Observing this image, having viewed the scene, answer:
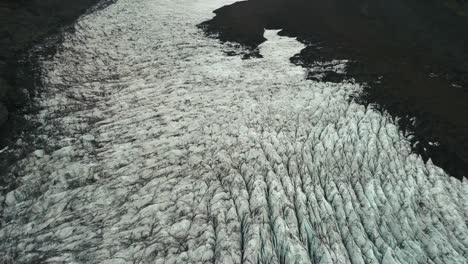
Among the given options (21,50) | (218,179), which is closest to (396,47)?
(218,179)

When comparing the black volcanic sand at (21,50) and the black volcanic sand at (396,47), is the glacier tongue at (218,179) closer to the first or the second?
the black volcanic sand at (21,50)

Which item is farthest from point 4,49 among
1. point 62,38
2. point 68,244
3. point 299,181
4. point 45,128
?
point 299,181

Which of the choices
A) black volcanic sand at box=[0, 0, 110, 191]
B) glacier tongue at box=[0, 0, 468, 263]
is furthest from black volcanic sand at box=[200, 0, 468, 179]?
black volcanic sand at box=[0, 0, 110, 191]

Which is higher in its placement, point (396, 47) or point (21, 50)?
point (21, 50)

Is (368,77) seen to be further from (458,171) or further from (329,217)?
(329,217)

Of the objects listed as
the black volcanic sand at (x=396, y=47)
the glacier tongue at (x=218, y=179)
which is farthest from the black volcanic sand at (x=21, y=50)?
the black volcanic sand at (x=396, y=47)

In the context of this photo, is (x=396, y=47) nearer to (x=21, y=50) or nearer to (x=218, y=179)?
(x=218, y=179)

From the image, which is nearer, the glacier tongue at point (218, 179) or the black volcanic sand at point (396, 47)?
the glacier tongue at point (218, 179)
